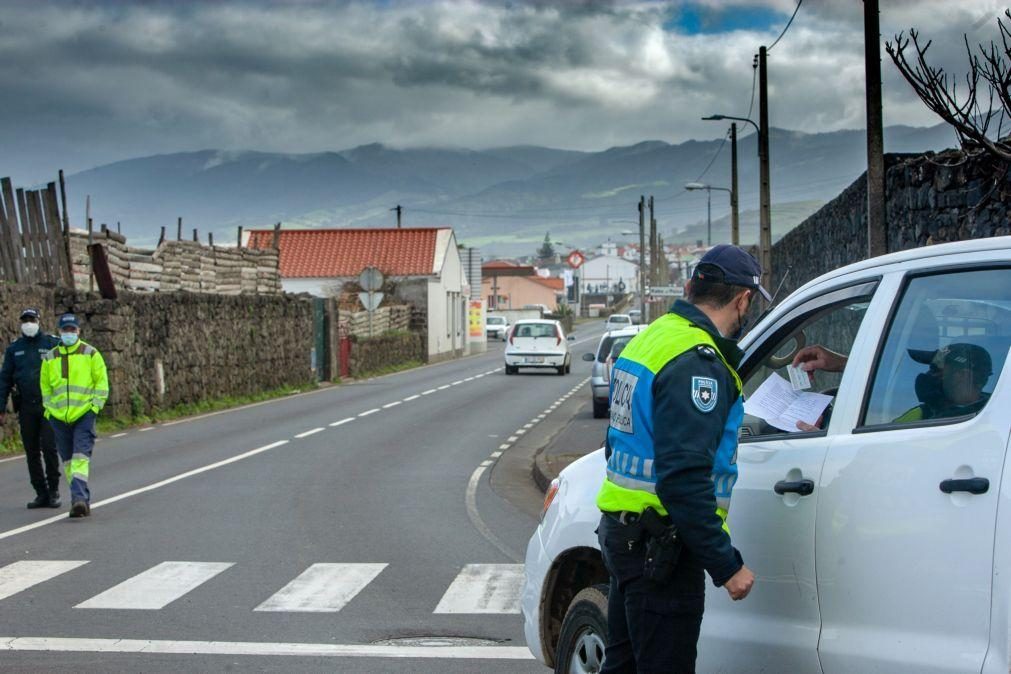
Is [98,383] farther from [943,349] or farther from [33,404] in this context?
[943,349]

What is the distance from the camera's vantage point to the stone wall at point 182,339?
24438mm

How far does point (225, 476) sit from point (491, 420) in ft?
32.5

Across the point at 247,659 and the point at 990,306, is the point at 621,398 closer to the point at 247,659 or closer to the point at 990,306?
the point at 990,306

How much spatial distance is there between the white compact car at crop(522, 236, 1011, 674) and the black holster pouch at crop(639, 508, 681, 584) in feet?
1.37

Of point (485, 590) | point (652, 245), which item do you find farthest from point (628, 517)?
point (652, 245)

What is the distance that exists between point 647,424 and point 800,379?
1001 millimetres

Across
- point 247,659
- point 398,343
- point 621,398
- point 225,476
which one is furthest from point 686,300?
point 398,343

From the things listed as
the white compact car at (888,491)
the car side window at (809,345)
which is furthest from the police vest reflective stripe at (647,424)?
the car side window at (809,345)

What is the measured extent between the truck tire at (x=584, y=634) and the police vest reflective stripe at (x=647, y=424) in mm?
783

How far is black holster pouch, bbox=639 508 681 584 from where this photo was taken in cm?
407

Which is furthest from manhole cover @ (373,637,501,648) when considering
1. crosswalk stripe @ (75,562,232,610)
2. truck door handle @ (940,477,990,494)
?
truck door handle @ (940,477,990,494)

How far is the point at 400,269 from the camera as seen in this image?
224 ft

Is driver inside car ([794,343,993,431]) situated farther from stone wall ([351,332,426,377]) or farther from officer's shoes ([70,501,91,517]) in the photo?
stone wall ([351,332,426,377])

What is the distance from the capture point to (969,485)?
355cm
